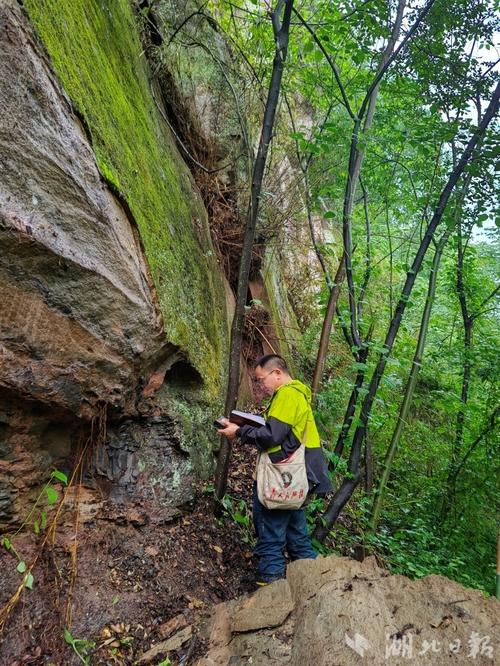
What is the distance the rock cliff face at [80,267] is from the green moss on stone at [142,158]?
0.02 metres

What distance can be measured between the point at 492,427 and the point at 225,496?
3.87 m

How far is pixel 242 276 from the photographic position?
3.87 meters

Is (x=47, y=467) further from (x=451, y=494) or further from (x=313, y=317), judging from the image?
(x=313, y=317)

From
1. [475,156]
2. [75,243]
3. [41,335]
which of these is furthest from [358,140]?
[41,335]

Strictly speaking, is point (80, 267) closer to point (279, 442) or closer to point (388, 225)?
point (279, 442)

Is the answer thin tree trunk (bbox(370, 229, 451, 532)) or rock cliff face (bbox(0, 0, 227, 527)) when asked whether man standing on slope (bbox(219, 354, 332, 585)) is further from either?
thin tree trunk (bbox(370, 229, 451, 532))

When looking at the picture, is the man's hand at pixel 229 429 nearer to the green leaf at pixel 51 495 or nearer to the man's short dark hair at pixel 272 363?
the man's short dark hair at pixel 272 363

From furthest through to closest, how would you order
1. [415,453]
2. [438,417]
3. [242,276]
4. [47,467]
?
[438,417]
[415,453]
[242,276]
[47,467]

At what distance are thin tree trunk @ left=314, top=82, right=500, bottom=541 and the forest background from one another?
0.05 feet

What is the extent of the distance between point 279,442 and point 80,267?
1880mm

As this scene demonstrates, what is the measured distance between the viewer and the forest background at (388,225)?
440cm

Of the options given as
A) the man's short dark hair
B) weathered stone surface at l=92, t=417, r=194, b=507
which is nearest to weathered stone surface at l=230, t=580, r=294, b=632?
weathered stone surface at l=92, t=417, r=194, b=507

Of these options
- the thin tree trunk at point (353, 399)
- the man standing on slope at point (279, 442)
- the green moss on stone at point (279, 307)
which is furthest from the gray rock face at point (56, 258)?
the green moss on stone at point (279, 307)

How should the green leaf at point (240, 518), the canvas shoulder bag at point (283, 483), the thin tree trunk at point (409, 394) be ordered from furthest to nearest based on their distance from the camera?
the thin tree trunk at point (409, 394) → the green leaf at point (240, 518) → the canvas shoulder bag at point (283, 483)
